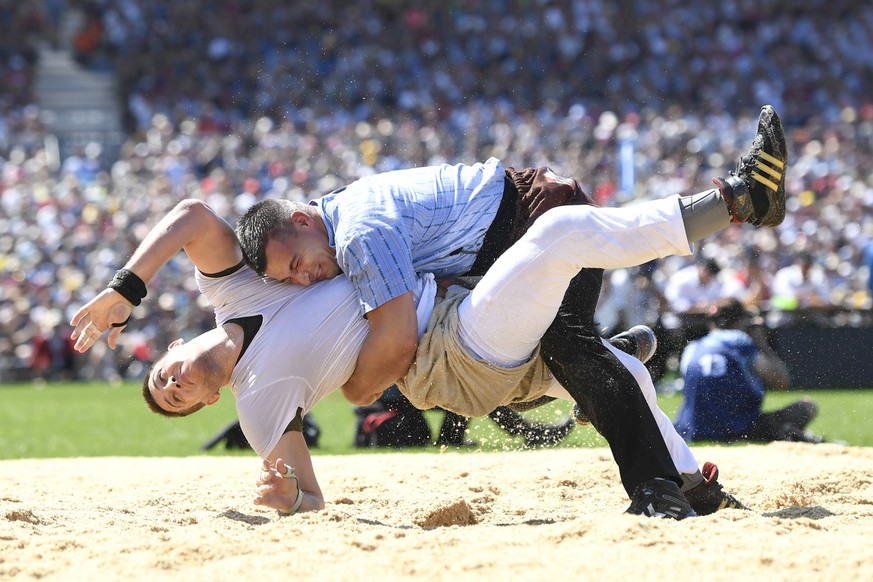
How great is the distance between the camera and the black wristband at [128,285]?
4281 millimetres

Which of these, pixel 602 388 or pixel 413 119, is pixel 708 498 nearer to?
pixel 602 388

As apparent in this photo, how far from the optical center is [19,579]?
10.9ft

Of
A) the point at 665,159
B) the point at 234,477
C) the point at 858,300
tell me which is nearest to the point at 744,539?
the point at 234,477

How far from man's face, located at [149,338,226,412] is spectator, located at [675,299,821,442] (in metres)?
4.09

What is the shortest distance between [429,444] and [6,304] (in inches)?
487

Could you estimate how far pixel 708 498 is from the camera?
4.43 meters

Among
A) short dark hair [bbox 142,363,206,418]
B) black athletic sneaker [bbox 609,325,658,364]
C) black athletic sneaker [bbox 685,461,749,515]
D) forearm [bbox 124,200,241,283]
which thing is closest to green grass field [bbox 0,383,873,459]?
black athletic sneaker [bbox 609,325,658,364]

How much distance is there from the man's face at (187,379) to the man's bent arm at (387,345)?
0.55 meters

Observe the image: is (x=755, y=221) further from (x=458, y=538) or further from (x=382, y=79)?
(x=382, y=79)

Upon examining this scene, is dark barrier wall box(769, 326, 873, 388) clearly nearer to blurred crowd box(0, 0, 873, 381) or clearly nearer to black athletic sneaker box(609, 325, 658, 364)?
blurred crowd box(0, 0, 873, 381)

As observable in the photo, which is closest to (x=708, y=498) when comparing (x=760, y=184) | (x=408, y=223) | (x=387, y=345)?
(x=760, y=184)

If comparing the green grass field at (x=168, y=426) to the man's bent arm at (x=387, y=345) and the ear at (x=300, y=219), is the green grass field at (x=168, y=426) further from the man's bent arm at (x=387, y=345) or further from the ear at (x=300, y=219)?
the ear at (x=300, y=219)

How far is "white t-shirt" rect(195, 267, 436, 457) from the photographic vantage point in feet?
14.3

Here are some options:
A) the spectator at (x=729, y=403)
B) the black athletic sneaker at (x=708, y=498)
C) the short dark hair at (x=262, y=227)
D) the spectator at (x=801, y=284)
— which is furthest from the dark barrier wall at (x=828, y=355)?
the short dark hair at (x=262, y=227)
